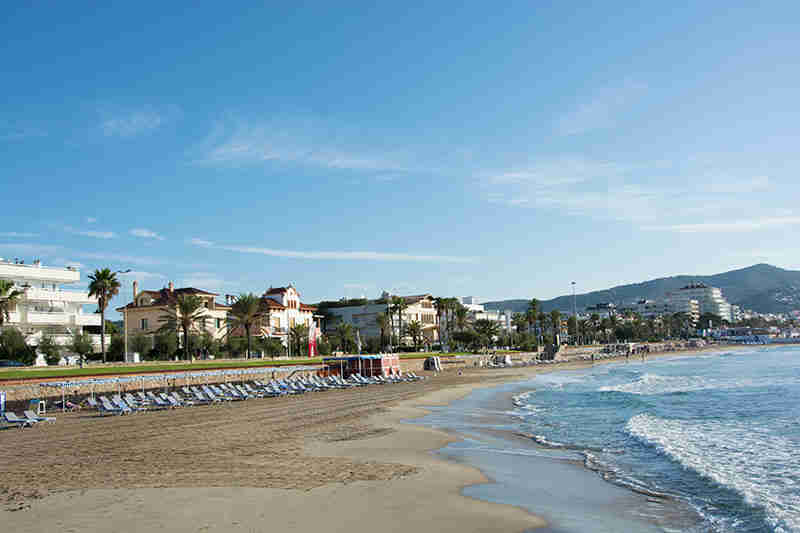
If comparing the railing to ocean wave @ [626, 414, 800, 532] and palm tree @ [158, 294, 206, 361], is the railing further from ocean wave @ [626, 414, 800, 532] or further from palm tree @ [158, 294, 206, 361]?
ocean wave @ [626, 414, 800, 532]

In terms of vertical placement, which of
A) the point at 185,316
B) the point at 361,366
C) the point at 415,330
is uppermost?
the point at 185,316

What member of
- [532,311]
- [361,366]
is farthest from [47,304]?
[532,311]

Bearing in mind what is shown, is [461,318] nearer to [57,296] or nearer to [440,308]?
[440,308]

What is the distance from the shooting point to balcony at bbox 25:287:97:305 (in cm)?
5528

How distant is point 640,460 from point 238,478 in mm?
10617

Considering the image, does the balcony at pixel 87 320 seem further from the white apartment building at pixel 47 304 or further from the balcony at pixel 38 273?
the balcony at pixel 38 273

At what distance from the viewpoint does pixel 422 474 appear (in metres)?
14.1

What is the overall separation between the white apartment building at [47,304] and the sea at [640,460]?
40.0 metres

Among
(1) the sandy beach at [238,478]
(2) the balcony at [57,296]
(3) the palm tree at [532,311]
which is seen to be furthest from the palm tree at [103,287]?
(3) the palm tree at [532,311]

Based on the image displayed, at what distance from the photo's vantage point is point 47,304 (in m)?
56.8

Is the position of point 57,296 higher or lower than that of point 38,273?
lower

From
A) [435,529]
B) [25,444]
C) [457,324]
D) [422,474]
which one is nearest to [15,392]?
[25,444]

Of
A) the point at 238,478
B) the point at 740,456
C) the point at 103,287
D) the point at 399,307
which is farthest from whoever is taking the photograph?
the point at 399,307

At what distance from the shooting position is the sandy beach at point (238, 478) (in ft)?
32.0
